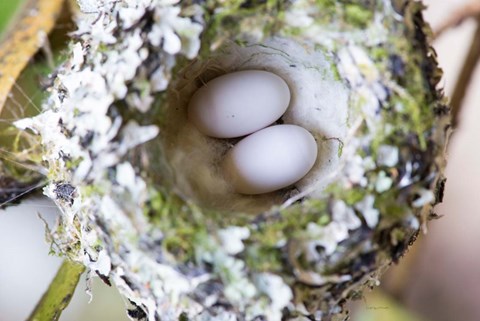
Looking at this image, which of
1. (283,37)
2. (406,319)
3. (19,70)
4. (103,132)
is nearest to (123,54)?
(103,132)

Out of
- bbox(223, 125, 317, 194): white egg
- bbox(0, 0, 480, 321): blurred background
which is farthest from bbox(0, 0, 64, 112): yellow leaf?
bbox(0, 0, 480, 321): blurred background

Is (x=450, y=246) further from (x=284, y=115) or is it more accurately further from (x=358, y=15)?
(x=358, y=15)

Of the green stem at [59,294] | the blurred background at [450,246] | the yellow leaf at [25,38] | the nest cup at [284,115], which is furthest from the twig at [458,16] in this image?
the green stem at [59,294]

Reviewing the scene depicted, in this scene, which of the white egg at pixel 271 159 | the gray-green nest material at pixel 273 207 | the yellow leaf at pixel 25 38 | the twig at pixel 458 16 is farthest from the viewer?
the twig at pixel 458 16

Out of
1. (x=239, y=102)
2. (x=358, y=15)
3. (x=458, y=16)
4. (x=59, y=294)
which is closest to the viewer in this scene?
(x=358, y=15)

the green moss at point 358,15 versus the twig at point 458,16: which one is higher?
the green moss at point 358,15

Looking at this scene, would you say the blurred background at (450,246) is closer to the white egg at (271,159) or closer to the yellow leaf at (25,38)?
the white egg at (271,159)

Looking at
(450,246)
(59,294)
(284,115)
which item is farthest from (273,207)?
(450,246)

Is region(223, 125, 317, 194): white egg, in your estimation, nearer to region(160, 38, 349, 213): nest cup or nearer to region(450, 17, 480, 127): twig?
region(160, 38, 349, 213): nest cup
